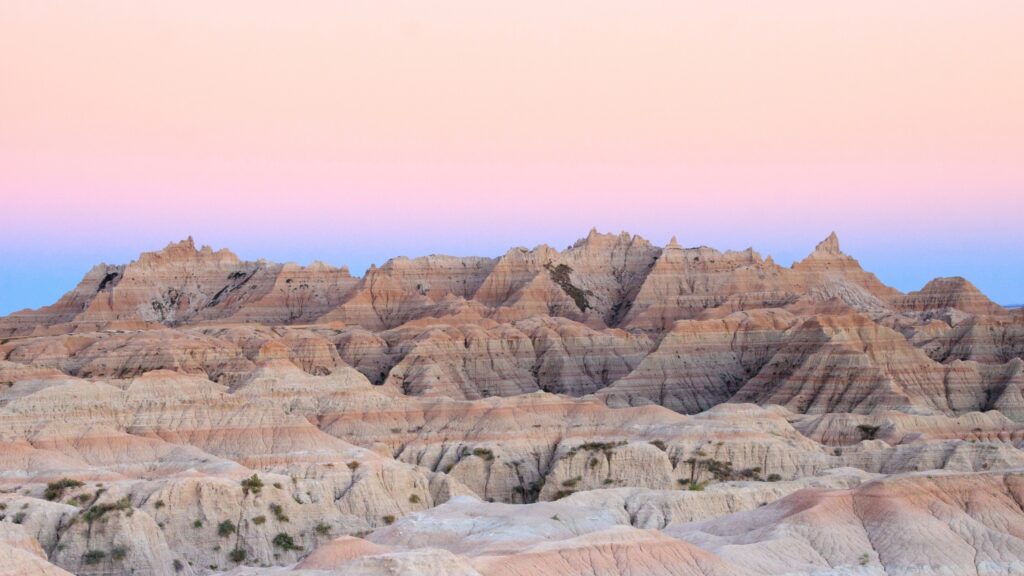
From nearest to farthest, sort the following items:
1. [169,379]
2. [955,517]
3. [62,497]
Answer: [955,517] → [62,497] → [169,379]

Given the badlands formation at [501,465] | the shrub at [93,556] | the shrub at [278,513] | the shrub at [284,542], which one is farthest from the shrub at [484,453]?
the shrub at [93,556]

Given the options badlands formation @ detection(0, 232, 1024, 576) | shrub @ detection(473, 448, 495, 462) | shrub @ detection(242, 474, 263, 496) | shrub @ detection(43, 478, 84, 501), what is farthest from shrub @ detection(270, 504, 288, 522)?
shrub @ detection(473, 448, 495, 462)

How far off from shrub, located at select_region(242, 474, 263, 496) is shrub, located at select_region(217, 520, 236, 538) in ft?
11.7

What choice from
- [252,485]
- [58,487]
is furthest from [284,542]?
[58,487]

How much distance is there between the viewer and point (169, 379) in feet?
482

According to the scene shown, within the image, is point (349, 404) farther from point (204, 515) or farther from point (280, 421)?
point (204, 515)

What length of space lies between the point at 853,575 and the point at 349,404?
242ft

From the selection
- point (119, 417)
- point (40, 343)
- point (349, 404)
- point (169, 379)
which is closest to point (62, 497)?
point (119, 417)

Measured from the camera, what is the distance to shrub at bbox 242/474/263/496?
115188 millimetres

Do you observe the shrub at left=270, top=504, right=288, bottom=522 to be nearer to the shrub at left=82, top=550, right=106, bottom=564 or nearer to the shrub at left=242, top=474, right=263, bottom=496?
the shrub at left=242, top=474, right=263, bottom=496

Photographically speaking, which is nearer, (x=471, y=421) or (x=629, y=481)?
(x=629, y=481)

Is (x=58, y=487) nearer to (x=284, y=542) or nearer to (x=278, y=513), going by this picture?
(x=278, y=513)

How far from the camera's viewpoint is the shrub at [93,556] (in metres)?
102

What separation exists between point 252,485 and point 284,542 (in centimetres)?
527
